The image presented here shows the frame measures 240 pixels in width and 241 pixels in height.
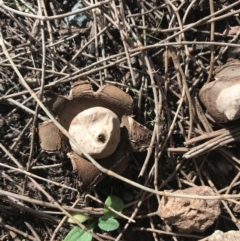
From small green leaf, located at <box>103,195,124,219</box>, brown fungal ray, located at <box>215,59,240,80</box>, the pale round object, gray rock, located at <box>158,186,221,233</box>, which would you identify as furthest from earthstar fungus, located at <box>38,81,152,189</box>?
brown fungal ray, located at <box>215,59,240,80</box>

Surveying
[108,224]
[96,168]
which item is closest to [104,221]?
[108,224]

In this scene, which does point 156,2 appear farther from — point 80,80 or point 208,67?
point 80,80

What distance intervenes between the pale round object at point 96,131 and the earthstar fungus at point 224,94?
393mm

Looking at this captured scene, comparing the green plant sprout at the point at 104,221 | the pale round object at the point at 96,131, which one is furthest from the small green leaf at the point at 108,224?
the pale round object at the point at 96,131

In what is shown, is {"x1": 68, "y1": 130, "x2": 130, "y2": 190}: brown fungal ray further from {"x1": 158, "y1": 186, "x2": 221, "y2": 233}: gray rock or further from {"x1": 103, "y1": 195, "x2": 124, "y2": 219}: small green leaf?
{"x1": 158, "y1": 186, "x2": 221, "y2": 233}: gray rock

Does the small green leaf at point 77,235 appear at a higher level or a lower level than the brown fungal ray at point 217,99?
lower

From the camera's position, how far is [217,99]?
183 cm

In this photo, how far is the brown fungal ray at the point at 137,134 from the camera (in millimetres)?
1810

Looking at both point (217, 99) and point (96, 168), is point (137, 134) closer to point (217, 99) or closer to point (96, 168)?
point (96, 168)

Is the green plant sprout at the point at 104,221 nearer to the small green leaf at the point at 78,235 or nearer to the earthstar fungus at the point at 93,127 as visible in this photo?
the small green leaf at the point at 78,235

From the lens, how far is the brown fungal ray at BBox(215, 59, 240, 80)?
6.04 ft

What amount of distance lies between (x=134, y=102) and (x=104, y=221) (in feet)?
1.68

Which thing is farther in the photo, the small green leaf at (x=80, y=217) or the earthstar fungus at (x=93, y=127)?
the small green leaf at (x=80, y=217)

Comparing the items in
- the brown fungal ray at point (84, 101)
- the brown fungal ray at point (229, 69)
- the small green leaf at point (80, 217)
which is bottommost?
the small green leaf at point (80, 217)
